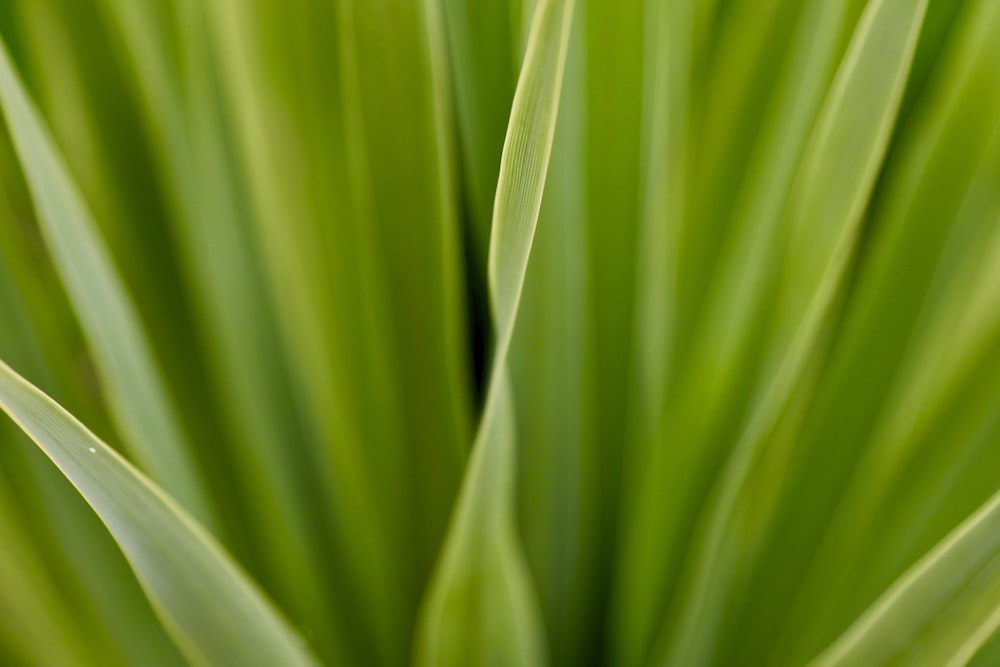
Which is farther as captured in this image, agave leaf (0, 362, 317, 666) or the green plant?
the green plant

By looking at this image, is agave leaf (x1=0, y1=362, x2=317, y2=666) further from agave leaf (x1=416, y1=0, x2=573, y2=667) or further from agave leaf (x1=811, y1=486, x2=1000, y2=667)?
agave leaf (x1=811, y1=486, x2=1000, y2=667)

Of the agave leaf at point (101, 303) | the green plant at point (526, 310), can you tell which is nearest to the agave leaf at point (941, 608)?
the green plant at point (526, 310)

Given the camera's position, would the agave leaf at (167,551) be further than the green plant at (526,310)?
No

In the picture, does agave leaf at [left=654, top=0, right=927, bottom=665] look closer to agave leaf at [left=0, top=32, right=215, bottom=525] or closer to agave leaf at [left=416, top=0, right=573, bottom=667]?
agave leaf at [left=416, top=0, right=573, bottom=667]

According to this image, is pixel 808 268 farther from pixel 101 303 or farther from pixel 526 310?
pixel 101 303

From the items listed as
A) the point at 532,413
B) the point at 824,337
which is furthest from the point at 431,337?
the point at 824,337

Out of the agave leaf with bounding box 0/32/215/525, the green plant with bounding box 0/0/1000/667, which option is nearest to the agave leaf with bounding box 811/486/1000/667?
the green plant with bounding box 0/0/1000/667

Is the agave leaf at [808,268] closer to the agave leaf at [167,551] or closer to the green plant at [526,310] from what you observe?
the green plant at [526,310]
